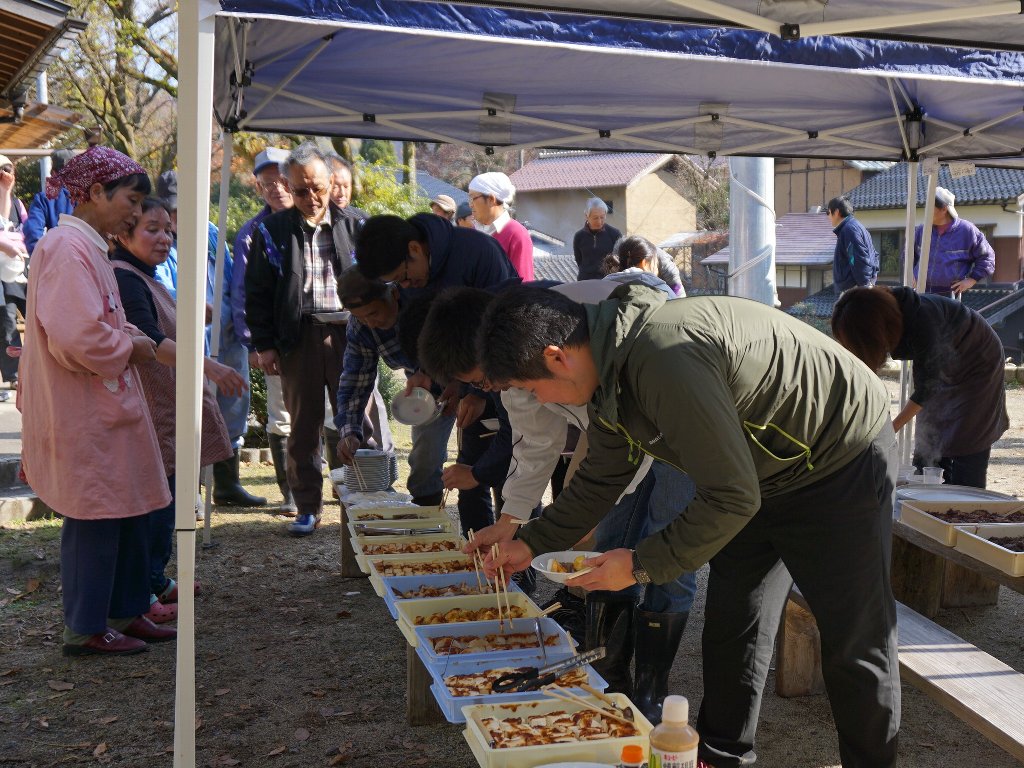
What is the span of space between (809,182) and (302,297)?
3306 cm

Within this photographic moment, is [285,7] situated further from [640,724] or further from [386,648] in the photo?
[386,648]

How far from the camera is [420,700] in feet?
10.6

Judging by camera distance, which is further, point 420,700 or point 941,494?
point 941,494

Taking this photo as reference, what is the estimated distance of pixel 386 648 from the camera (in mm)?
3998

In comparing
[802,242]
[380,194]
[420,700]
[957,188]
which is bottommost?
[420,700]

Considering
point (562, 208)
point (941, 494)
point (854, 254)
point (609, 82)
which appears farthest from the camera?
point (562, 208)

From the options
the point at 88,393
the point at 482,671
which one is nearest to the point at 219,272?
the point at 88,393

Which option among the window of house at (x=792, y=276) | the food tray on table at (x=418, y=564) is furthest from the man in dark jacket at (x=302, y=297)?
the window of house at (x=792, y=276)

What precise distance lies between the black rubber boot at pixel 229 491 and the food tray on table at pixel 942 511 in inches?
163

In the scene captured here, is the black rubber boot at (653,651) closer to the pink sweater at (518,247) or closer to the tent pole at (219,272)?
the tent pole at (219,272)

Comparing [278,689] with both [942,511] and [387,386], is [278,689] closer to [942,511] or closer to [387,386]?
[942,511]

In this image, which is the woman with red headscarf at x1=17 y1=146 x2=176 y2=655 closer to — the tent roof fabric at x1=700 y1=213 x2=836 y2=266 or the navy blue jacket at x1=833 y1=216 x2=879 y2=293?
the navy blue jacket at x1=833 y1=216 x2=879 y2=293

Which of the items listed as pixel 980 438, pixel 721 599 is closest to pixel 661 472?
pixel 721 599

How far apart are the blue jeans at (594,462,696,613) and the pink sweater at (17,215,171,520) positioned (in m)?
1.71
